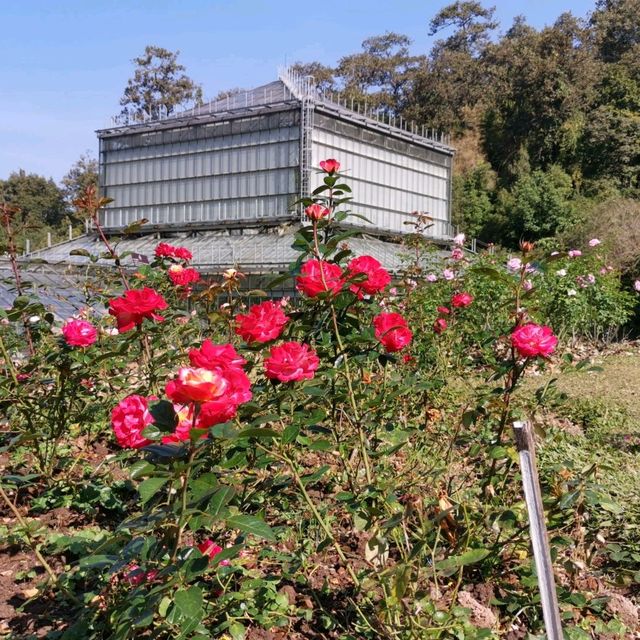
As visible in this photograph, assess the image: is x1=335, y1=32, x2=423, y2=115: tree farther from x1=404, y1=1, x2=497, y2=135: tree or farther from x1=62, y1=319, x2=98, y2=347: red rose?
x1=62, y1=319, x2=98, y2=347: red rose

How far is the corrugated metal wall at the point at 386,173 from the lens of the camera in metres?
17.3

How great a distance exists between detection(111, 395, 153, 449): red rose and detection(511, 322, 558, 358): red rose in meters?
0.94

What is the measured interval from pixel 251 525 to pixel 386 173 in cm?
1842

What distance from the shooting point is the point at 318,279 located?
5.23ft

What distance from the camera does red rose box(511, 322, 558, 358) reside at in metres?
1.69

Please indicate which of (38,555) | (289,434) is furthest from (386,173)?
(289,434)

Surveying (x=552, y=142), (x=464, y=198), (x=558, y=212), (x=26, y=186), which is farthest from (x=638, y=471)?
(x=26, y=186)

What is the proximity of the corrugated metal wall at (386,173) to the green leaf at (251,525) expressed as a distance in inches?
617

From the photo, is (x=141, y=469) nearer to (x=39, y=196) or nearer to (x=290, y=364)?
(x=290, y=364)

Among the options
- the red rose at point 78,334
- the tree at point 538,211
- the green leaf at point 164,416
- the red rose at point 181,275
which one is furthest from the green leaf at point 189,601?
the tree at point 538,211

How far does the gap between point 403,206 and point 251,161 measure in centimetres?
448

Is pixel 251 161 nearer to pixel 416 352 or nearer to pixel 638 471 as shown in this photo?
pixel 416 352

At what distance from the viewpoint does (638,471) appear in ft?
8.80

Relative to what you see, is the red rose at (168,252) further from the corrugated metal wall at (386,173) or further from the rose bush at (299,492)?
the corrugated metal wall at (386,173)
